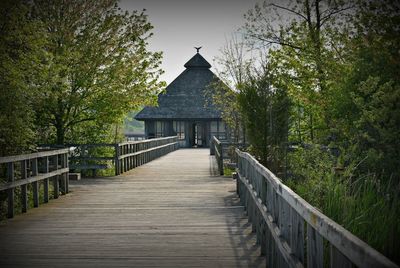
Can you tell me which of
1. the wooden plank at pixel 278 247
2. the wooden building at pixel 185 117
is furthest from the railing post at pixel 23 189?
the wooden building at pixel 185 117

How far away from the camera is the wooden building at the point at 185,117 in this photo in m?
40.4

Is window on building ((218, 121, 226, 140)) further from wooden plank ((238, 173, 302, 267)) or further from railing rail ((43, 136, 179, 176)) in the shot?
wooden plank ((238, 173, 302, 267))

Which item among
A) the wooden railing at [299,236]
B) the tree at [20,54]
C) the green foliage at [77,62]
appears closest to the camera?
the wooden railing at [299,236]

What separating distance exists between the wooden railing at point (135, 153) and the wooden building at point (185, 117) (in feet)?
43.2

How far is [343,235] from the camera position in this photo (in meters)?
2.42

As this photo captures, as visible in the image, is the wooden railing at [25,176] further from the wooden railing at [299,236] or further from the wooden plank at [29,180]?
the wooden railing at [299,236]

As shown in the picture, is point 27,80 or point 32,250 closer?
point 32,250

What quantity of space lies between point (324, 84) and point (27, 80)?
363 inches

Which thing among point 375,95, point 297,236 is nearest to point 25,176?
point 375,95

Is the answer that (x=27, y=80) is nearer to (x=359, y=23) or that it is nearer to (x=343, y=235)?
(x=359, y=23)

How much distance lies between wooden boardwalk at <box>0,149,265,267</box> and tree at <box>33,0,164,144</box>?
16.9 ft

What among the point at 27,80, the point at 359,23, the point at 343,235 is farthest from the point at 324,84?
the point at 343,235

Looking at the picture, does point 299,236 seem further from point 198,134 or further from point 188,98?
point 188,98

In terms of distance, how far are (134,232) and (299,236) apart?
378 cm
